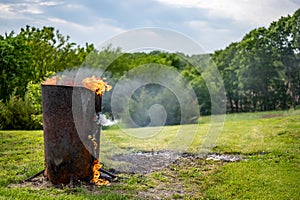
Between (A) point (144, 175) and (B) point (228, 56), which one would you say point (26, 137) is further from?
(B) point (228, 56)

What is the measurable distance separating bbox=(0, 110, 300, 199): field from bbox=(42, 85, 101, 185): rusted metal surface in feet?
0.95

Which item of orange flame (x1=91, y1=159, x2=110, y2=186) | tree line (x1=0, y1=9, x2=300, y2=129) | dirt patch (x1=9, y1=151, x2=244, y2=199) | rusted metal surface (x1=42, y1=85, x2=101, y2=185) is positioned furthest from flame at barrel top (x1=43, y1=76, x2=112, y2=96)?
tree line (x1=0, y1=9, x2=300, y2=129)

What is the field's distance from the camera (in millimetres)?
5434

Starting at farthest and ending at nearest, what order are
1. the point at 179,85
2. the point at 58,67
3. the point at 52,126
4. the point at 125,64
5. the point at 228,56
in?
the point at 228,56
the point at 58,67
the point at 125,64
the point at 179,85
the point at 52,126

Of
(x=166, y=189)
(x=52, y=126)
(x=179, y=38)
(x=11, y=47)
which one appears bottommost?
(x=166, y=189)

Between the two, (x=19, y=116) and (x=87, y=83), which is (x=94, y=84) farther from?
(x=19, y=116)

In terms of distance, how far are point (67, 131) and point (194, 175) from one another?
258 cm

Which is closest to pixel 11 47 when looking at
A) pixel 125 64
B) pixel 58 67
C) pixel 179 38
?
pixel 58 67

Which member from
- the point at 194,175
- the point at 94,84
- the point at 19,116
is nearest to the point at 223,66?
the point at 19,116

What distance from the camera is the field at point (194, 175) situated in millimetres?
5434

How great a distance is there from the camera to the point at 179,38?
23.5 ft

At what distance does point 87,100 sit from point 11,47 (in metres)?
16.2

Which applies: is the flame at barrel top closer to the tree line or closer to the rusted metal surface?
the rusted metal surface

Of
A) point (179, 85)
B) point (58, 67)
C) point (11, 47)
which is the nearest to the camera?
point (179, 85)
